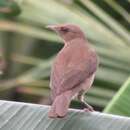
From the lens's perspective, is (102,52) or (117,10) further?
(117,10)

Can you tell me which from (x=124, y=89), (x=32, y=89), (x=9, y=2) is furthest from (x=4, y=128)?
(x=32, y=89)

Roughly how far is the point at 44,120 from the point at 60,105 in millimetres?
229

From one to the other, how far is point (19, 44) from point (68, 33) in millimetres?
2599

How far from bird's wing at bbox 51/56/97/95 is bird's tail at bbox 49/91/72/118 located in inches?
1.3

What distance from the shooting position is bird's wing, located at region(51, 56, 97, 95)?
3.01 meters

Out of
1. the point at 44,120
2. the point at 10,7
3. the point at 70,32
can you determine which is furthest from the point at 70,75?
the point at 10,7

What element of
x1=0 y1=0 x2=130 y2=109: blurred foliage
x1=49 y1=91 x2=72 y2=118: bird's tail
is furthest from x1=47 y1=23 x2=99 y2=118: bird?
x1=0 y1=0 x2=130 y2=109: blurred foliage

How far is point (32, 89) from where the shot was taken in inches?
203

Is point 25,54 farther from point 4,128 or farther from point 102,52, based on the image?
point 4,128

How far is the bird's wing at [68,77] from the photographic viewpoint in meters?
3.01

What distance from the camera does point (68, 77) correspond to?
9.98 feet

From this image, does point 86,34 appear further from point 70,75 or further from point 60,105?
point 60,105

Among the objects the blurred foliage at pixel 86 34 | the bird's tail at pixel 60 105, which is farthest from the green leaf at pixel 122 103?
the blurred foliage at pixel 86 34

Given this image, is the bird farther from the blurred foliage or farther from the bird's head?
the blurred foliage
